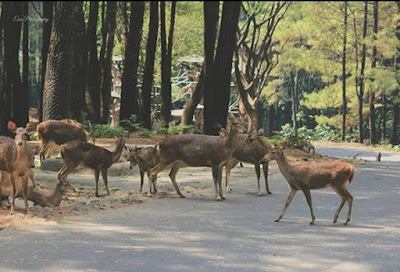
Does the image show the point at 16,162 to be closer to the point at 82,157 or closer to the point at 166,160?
the point at 82,157

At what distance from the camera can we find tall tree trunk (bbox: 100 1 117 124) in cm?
3148

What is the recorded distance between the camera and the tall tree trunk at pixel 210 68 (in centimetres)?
2394

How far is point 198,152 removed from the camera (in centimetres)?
1355

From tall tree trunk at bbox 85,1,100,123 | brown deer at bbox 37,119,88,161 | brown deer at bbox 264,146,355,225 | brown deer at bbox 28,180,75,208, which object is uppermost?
tall tree trunk at bbox 85,1,100,123

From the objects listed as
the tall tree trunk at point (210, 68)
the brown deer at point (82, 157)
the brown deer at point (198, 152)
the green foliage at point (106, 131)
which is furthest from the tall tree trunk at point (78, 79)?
the brown deer at point (198, 152)

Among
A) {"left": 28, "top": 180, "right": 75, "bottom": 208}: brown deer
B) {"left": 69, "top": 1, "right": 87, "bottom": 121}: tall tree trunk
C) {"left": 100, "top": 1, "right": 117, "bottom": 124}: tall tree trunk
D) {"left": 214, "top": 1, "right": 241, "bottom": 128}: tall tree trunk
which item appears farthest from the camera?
{"left": 100, "top": 1, "right": 117, "bottom": 124}: tall tree trunk

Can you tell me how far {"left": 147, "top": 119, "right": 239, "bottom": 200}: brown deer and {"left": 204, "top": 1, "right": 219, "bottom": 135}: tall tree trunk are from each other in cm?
993

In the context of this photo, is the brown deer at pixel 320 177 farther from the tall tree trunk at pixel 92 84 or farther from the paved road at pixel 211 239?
the tall tree trunk at pixel 92 84

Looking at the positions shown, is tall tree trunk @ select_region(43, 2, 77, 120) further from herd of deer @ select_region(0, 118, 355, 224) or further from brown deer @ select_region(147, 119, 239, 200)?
brown deer @ select_region(147, 119, 239, 200)

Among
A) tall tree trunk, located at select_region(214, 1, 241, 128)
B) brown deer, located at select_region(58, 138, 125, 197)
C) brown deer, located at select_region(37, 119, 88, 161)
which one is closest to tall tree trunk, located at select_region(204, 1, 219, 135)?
tall tree trunk, located at select_region(214, 1, 241, 128)

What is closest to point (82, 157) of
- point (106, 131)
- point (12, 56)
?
point (106, 131)

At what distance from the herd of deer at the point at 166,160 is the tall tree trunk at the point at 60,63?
4.25 meters

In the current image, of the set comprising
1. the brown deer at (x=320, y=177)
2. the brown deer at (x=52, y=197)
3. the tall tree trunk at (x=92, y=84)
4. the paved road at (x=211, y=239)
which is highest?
the tall tree trunk at (x=92, y=84)

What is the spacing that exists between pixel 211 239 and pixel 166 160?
408 centimetres
